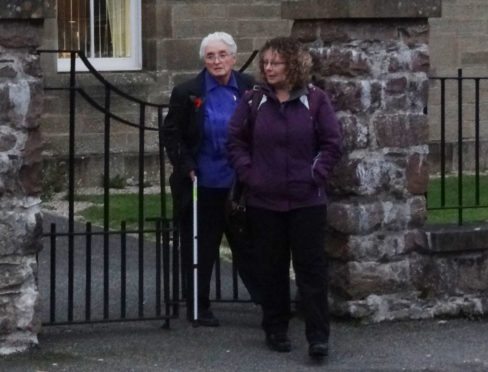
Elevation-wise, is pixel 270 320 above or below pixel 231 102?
below

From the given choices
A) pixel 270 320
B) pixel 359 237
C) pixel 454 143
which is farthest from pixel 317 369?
pixel 454 143

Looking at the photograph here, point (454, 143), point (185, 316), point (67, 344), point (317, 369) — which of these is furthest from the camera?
point (454, 143)

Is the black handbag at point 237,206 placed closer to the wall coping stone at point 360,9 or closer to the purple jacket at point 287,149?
the purple jacket at point 287,149

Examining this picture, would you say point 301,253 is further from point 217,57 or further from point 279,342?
point 217,57

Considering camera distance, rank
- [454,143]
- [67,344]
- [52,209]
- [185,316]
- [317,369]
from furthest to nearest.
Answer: [454,143]
[52,209]
[185,316]
[67,344]
[317,369]

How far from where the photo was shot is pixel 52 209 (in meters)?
13.4

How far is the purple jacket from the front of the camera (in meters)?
7.36

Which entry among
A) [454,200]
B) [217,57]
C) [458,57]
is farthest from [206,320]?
[458,57]

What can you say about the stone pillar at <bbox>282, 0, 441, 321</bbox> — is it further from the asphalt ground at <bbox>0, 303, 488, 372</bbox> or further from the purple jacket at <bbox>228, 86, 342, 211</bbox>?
the purple jacket at <bbox>228, 86, 342, 211</bbox>

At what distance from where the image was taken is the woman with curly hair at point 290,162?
24.2 ft

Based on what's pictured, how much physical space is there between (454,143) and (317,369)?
908 cm

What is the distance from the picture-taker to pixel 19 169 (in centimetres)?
741

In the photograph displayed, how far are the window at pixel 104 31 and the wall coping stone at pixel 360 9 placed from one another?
7.07 m

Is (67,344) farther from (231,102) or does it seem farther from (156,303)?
(231,102)
